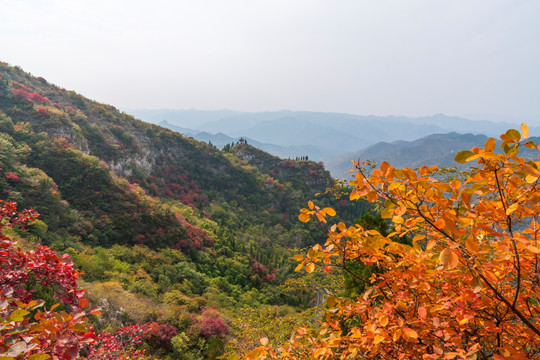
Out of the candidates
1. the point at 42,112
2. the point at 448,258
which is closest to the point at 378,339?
the point at 448,258

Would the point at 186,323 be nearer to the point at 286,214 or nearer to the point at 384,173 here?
the point at 384,173

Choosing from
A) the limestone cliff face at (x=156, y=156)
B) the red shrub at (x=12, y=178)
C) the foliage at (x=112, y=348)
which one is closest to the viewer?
the foliage at (x=112, y=348)

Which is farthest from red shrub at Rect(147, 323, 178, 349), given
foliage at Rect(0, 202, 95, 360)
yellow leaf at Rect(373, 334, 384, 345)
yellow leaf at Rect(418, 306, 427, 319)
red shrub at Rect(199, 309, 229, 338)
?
yellow leaf at Rect(418, 306, 427, 319)

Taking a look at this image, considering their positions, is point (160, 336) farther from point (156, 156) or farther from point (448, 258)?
point (156, 156)

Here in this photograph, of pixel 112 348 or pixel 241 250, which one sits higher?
pixel 112 348

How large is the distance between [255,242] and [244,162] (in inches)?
948

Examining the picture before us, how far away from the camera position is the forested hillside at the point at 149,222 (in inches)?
410

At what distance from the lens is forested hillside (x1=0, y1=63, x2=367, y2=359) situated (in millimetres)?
10414

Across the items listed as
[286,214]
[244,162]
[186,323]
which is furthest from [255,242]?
[244,162]

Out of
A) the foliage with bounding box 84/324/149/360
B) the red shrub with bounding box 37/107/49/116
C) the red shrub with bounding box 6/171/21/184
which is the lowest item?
the foliage with bounding box 84/324/149/360

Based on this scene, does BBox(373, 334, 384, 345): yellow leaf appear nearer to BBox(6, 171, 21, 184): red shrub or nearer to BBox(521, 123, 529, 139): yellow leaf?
BBox(521, 123, 529, 139): yellow leaf

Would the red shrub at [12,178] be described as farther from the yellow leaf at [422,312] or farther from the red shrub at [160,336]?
the yellow leaf at [422,312]

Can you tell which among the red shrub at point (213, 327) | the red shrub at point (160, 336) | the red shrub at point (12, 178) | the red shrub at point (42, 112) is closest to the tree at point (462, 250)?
the red shrub at point (160, 336)

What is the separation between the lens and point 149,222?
1997cm
